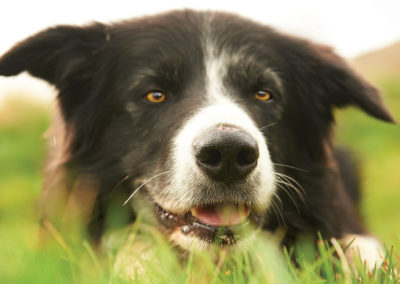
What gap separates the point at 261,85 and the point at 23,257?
192 centimetres

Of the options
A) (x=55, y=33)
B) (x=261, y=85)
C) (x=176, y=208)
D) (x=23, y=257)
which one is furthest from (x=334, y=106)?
(x=23, y=257)

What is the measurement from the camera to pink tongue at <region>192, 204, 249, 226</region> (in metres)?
3.10

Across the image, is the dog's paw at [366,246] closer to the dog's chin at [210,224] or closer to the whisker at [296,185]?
the whisker at [296,185]

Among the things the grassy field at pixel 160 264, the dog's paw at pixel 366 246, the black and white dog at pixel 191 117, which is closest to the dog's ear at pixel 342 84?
the black and white dog at pixel 191 117

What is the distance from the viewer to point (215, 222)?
3.08 m

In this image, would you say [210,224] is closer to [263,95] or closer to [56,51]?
[263,95]

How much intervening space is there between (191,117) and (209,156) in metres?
0.43

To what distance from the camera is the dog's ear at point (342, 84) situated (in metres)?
3.97

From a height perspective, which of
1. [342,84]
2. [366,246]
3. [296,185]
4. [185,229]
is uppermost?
[342,84]

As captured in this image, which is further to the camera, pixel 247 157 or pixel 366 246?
pixel 366 246

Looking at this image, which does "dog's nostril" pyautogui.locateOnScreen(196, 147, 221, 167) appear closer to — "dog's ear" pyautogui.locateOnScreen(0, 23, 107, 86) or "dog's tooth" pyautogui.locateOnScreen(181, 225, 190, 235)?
"dog's tooth" pyautogui.locateOnScreen(181, 225, 190, 235)

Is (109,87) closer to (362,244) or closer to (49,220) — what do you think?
(49,220)

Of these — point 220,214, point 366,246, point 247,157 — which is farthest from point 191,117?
point 366,246

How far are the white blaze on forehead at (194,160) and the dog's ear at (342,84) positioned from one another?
1045 mm
